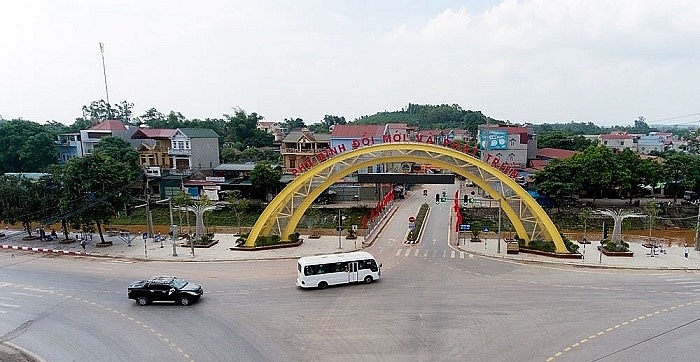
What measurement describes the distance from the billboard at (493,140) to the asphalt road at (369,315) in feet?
126

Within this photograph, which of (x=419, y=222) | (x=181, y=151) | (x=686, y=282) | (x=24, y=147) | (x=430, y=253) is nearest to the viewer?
(x=686, y=282)

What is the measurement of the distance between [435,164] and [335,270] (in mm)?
11010

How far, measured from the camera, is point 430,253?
31.3 m

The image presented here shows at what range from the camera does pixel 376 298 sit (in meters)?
22.2

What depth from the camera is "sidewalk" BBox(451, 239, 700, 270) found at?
2772 cm

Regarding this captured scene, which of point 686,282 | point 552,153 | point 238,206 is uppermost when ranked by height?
point 552,153

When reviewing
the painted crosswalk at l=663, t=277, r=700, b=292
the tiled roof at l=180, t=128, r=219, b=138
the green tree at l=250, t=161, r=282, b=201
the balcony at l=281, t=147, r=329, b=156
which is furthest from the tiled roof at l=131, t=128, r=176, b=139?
the painted crosswalk at l=663, t=277, r=700, b=292

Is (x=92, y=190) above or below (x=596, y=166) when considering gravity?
below

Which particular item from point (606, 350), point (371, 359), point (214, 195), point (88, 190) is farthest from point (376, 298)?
point (214, 195)

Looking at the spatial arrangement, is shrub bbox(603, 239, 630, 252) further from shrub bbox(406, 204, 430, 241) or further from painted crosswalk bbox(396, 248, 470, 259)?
shrub bbox(406, 204, 430, 241)

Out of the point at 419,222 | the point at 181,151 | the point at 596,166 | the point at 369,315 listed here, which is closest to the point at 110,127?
the point at 181,151

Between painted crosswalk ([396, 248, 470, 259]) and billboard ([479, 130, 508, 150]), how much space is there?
35870mm

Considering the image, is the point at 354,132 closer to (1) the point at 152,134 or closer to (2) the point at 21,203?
(1) the point at 152,134

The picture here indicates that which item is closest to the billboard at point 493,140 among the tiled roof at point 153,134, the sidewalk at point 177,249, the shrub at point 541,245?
the shrub at point 541,245
